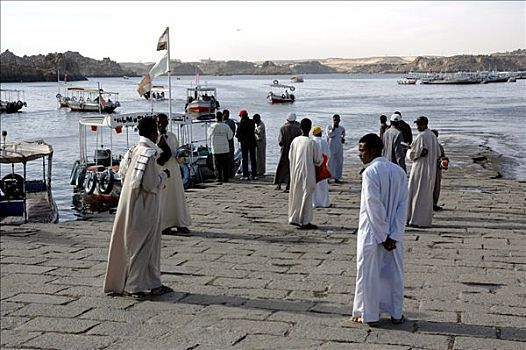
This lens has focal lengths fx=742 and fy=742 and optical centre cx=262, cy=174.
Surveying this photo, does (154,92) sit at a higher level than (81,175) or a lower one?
higher

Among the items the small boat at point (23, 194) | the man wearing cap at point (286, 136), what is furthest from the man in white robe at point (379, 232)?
the small boat at point (23, 194)

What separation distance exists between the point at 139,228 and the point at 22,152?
8.86 metres

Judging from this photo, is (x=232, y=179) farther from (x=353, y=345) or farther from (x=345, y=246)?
(x=353, y=345)

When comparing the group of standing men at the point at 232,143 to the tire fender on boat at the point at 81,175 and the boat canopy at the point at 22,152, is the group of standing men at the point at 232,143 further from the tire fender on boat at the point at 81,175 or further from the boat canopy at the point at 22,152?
the tire fender on boat at the point at 81,175

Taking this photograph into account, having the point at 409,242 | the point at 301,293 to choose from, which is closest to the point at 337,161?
the point at 409,242

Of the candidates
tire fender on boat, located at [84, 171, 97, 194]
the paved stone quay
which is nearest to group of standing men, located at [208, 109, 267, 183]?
the paved stone quay

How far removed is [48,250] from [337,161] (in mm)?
7999

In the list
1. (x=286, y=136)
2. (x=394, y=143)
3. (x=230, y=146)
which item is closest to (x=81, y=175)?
(x=230, y=146)

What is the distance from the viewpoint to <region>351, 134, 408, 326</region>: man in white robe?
5.62 m

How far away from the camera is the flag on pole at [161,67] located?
13727 mm

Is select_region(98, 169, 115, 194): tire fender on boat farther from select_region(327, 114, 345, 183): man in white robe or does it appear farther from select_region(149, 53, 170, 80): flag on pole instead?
select_region(327, 114, 345, 183): man in white robe

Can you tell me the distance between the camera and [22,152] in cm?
1469

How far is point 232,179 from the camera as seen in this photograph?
16391mm

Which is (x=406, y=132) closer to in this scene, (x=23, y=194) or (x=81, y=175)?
(x=23, y=194)
